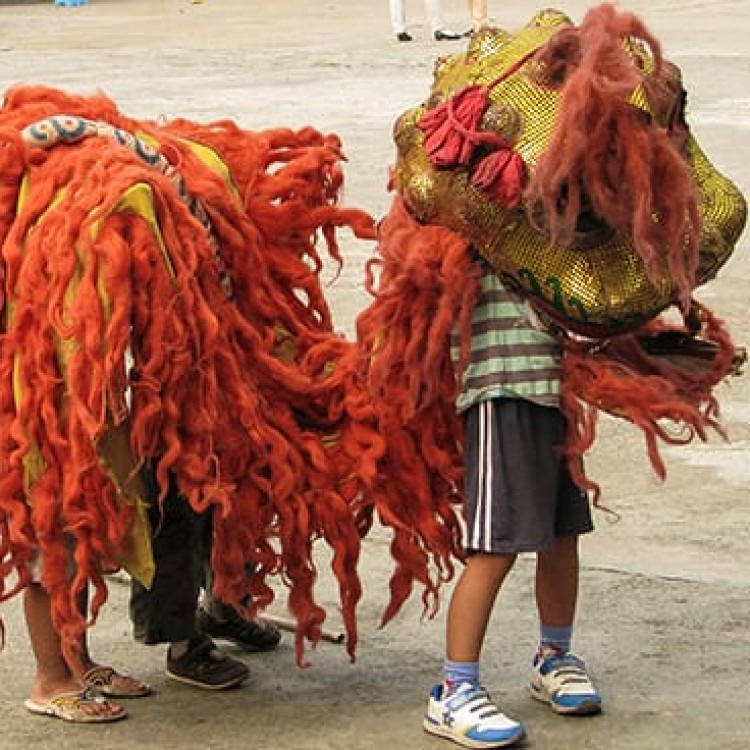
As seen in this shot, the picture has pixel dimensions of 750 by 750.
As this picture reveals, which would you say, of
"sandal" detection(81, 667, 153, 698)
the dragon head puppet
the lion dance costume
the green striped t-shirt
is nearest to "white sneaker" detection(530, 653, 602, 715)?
the lion dance costume

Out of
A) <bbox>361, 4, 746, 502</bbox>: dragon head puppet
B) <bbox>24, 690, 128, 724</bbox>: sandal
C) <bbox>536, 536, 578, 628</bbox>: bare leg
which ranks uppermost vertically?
<bbox>361, 4, 746, 502</bbox>: dragon head puppet

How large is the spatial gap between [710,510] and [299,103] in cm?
828

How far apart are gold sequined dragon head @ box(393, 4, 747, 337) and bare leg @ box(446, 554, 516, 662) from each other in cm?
50

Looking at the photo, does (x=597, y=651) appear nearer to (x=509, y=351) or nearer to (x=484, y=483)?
(x=484, y=483)

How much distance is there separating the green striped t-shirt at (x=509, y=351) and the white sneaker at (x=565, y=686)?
2.07ft

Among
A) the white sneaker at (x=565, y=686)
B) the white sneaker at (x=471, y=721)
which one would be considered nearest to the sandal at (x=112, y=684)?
the white sneaker at (x=471, y=721)

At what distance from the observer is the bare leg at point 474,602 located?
4266mm

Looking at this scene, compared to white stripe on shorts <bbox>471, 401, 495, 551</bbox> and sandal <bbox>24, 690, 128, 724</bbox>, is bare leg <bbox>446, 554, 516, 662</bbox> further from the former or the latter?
sandal <bbox>24, 690, 128, 724</bbox>

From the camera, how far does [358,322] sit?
4359 mm

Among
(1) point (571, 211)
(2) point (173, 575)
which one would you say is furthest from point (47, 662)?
(1) point (571, 211)

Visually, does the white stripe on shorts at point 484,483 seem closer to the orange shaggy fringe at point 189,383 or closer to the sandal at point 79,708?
the orange shaggy fringe at point 189,383

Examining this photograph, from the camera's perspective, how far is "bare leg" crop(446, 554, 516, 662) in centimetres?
427

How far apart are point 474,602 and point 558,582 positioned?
26cm

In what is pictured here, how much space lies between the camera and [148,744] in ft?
14.2
